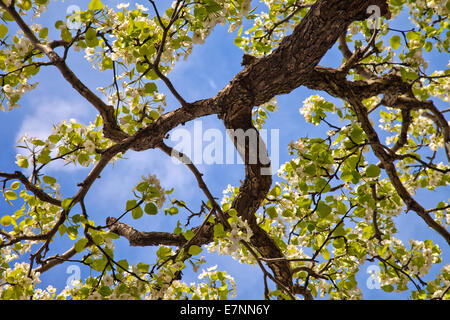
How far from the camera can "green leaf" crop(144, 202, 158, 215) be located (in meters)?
2.29

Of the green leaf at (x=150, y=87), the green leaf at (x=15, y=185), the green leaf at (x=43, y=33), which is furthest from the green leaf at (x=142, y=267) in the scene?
the green leaf at (x=43, y=33)

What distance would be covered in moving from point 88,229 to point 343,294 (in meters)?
2.84

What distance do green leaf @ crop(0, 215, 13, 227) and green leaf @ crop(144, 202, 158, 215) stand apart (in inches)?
62.4

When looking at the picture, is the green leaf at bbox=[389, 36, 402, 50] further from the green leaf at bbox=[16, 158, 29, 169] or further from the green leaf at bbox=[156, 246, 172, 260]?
the green leaf at bbox=[16, 158, 29, 169]

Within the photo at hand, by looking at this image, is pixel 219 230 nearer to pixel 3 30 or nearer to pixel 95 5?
pixel 95 5

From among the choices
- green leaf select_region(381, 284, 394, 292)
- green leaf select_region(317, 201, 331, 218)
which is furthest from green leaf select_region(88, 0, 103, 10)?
green leaf select_region(381, 284, 394, 292)

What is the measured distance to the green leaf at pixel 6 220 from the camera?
296 cm

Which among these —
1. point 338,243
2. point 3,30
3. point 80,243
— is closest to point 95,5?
point 3,30

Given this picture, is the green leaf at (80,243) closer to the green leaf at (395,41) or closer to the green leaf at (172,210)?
the green leaf at (172,210)

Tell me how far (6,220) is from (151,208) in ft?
5.43

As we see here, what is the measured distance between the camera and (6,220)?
2979 mm
